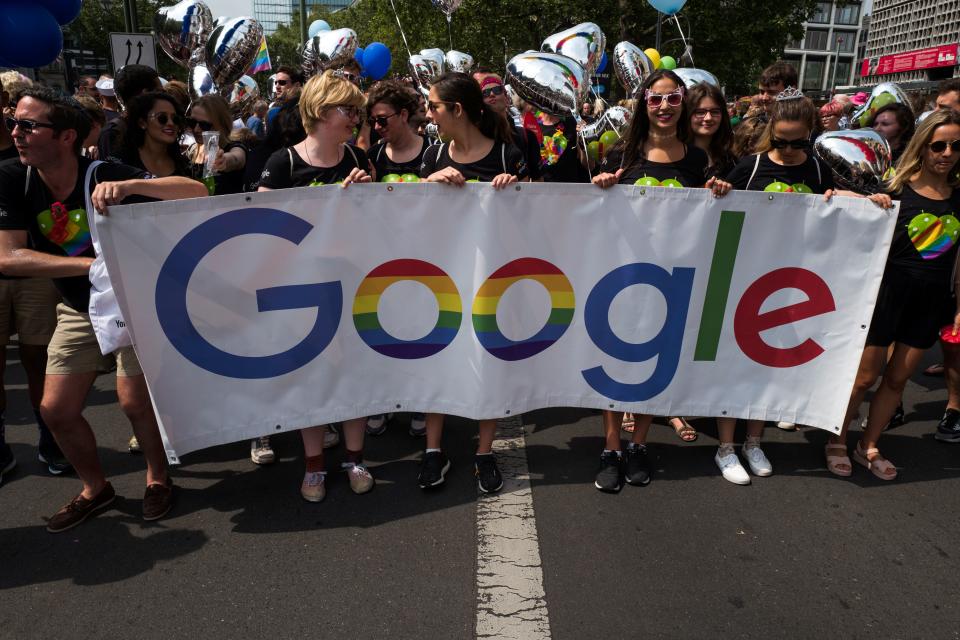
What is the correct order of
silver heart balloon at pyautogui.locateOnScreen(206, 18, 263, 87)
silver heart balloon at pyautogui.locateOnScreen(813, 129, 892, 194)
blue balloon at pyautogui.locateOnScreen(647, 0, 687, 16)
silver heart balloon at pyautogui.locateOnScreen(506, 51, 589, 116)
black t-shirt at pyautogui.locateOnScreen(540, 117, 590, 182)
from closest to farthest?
silver heart balloon at pyautogui.locateOnScreen(813, 129, 892, 194), silver heart balloon at pyautogui.locateOnScreen(506, 51, 589, 116), black t-shirt at pyautogui.locateOnScreen(540, 117, 590, 182), silver heart balloon at pyautogui.locateOnScreen(206, 18, 263, 87), blue balloon at pyautogui.locateOnScreen(647, 0, 687, 16)

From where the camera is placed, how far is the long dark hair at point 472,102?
3311mm

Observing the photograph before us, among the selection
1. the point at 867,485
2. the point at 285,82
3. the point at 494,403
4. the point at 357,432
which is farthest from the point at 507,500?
the point at 285,82

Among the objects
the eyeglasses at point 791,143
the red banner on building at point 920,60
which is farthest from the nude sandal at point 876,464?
the red banner on building at point 920,60

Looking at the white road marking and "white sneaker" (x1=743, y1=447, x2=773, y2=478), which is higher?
"white sneaker" (x1=743, y1=447, x2=773, y2=478)

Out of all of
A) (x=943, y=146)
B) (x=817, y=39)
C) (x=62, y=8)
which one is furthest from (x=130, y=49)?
(x=817, y=39)

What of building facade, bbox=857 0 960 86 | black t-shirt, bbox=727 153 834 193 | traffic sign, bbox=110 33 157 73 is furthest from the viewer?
building facade, bbox=857 0 960 86

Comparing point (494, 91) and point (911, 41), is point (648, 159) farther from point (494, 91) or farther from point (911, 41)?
point (911, 41)

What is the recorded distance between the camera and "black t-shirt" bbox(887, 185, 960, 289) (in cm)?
329

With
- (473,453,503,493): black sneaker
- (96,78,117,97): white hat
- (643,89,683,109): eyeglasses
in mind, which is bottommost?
(473,453,503,493): black sneaker

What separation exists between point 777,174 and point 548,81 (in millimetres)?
1622

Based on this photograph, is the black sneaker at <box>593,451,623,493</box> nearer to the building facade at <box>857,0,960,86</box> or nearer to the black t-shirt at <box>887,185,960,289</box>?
the black t-shirt at <box>887,185,960,289</box>

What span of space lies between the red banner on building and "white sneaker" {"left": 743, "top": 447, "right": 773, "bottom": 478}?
297ft

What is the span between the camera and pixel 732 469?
3.47m

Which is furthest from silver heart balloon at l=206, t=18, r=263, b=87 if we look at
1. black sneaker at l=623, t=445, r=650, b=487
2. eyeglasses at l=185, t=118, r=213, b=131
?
black sneaker at l=623, t=445, r=650, b=487
